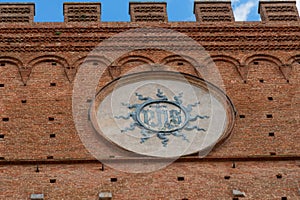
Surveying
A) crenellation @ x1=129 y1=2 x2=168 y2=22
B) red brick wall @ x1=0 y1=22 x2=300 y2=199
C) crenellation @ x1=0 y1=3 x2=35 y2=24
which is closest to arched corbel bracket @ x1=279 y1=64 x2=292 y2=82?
red brick wall @ x1=0 y1=22 x2=300 y2=199

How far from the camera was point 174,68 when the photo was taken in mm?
16953

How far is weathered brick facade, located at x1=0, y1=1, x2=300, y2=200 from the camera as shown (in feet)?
47.0

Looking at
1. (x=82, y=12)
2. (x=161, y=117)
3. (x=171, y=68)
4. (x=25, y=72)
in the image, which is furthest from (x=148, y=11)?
(x=161, y=117)

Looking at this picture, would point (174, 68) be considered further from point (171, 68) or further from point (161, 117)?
point (161, 117)

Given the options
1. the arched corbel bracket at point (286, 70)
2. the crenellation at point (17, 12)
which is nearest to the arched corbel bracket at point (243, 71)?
the arched corbel bracket at point (286, 70)

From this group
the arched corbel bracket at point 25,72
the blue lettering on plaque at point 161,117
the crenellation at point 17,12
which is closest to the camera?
the blue lettering on plaque at point 161,117

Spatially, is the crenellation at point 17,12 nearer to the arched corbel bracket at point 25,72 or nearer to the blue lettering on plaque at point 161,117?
the arched corbel bracket at point 25,72

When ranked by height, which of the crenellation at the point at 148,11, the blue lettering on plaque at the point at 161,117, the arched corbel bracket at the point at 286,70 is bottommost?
the blue lettering on plaque at the point at 161,117

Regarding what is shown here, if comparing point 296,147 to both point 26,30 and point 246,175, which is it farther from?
point 26,30

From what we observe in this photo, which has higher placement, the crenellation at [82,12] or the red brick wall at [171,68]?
the crenellation at [82,12]

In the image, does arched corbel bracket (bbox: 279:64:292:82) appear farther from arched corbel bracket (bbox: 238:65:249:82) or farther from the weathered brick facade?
arched corbel bracket (bbox: 238:65:249:82)

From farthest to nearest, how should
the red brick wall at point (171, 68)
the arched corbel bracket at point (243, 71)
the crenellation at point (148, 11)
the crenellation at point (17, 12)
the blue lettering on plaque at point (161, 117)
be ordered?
the crenellation at point (148, 11)
the crenellation at point (17, 12)
the arched corbel bracket at point (243, 71)
the blue lettering on plaque at point (161, 117)
the red brick wall at point (171, 68)

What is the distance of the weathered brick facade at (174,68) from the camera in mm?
14312

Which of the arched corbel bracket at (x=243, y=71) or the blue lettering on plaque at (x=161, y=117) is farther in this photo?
the arched corbel bracket at (x=243, y=71)
